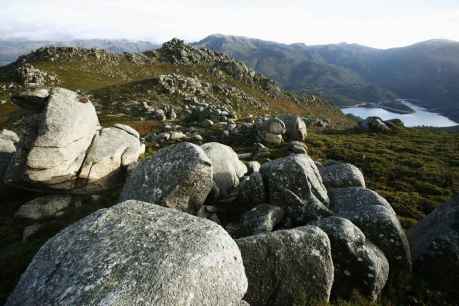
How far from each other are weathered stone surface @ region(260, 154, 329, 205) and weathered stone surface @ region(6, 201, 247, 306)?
6487 mm

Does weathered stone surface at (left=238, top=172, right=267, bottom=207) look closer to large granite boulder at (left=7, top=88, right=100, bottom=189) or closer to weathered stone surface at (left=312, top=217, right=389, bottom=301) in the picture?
weathered stone surface at (left=312, top=217, right=389, bottom=301)

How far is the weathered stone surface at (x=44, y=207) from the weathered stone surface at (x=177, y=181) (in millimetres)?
4871

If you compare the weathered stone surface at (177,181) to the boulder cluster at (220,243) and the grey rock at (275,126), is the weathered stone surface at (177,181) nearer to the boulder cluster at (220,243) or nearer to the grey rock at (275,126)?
the boulder cluster at (220,243)

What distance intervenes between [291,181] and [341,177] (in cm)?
529

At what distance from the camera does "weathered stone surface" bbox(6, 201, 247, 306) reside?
7.07 m

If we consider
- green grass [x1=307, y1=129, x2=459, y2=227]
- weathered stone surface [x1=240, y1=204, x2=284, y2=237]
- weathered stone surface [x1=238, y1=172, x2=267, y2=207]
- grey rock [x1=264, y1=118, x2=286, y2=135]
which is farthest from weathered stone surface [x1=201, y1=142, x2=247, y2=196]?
grey rock [x1=264, y1=118, x2=286, y2=135]

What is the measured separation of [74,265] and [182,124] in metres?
40.8

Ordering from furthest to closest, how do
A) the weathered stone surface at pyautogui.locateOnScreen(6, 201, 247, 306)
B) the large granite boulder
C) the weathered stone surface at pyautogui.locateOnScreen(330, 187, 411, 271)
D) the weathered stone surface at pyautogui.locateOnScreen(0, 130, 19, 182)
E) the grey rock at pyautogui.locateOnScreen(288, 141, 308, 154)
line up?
the grey rock at pyautogui.locateOnScreen(288, 141, 308, 154)
the weathered stone surface at pyautogui.locateOnScreen(0, 130, 19, 182)
the large granite boulder
the weathered stone surface at pyautogui.locateOnScreen(330, 187, 411, 271)
the weathered stone surface at pyautogui.locateOnScreen(6, 201, 247, 306)

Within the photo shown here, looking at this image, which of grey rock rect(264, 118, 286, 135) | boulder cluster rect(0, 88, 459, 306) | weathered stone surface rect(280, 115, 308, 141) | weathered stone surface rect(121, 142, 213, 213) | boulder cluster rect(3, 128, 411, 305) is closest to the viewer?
boulder cluster rect(3, 128, 411, 305)

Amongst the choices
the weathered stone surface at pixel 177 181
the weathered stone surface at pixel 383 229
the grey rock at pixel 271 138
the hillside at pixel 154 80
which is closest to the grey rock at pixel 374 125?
the grey rock at pixel 271 138

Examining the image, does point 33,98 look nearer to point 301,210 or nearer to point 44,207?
point 44,207

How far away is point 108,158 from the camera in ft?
60.8

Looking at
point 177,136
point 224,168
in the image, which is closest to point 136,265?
point 224,168

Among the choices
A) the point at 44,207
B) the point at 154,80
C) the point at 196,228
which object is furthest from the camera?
the point at 154,80
